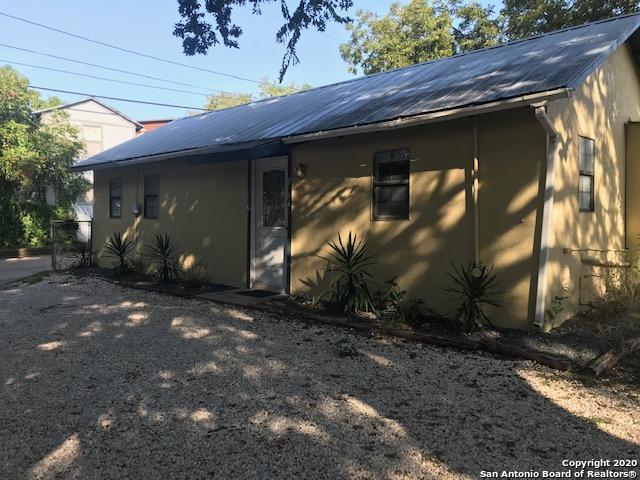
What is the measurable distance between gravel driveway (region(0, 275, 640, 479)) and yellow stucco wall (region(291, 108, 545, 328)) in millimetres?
1384

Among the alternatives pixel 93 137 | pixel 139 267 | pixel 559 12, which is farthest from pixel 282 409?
pixel 93 137

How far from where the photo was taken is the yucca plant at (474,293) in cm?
589

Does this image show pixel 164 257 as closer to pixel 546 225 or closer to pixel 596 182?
pixel 546 225

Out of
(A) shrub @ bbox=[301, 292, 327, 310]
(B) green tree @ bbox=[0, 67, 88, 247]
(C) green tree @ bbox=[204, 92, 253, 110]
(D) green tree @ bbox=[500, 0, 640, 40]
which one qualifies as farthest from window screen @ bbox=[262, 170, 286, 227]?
(C) green tree @ bbox=[204, 92, 253, 110]

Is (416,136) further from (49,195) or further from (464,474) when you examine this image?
(49,195)

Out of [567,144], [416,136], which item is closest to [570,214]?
[567,144]

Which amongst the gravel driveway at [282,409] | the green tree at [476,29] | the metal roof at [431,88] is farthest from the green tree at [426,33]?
the gravel driveway at [282,409]

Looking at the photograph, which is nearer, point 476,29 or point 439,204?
point 439,204

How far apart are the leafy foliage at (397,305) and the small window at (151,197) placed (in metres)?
6.42

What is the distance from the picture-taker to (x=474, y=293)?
5.89 metres

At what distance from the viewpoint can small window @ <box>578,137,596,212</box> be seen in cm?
659

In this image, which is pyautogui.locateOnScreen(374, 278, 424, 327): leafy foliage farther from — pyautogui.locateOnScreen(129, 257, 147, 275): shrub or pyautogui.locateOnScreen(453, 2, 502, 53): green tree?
pyautogui.locateOnScreen(453, 2, 502, 53): green tree

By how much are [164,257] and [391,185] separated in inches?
213

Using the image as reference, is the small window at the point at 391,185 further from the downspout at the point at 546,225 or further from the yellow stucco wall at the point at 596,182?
the yellow stucco wall at the point at 596,182
